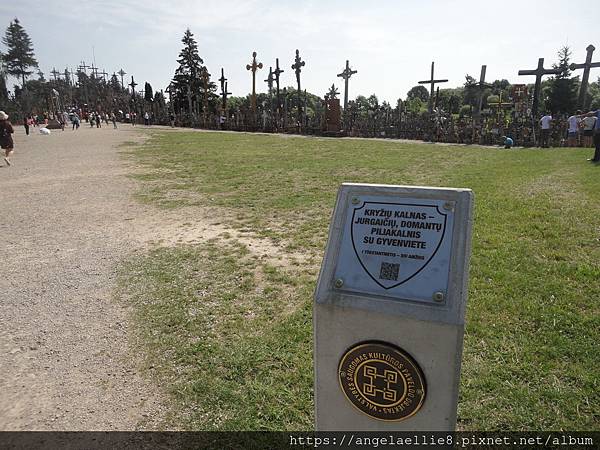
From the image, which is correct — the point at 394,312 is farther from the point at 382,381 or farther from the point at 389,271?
the point at 382,381

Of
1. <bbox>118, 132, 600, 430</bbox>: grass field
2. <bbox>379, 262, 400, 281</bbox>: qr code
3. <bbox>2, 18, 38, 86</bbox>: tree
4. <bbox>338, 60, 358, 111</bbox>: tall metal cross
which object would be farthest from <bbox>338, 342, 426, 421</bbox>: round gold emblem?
<bbox>2, 18, 38, 86</bbox>: tree

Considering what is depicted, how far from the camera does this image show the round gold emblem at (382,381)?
1.76m

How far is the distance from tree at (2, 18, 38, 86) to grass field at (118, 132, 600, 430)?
3186 inches

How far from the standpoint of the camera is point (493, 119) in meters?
24.8

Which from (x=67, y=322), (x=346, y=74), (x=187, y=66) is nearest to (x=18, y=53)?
(x=187, y=66)

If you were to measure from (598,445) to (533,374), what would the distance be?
60 centimetres

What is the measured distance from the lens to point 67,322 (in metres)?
3.85

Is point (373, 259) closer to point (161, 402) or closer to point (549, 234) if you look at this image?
point (161, 402)

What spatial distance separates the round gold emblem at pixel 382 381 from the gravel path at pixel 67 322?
148cm

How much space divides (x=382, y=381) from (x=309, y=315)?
205 centimetres

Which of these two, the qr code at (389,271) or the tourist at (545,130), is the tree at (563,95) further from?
the qr code at (389,271)

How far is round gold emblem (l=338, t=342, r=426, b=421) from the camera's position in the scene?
1762 mm

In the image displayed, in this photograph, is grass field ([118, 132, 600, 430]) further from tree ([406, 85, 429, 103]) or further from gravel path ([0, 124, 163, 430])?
A: tree ([406, 85, 429, 103])

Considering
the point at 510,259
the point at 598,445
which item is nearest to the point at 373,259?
the point at 598,445
